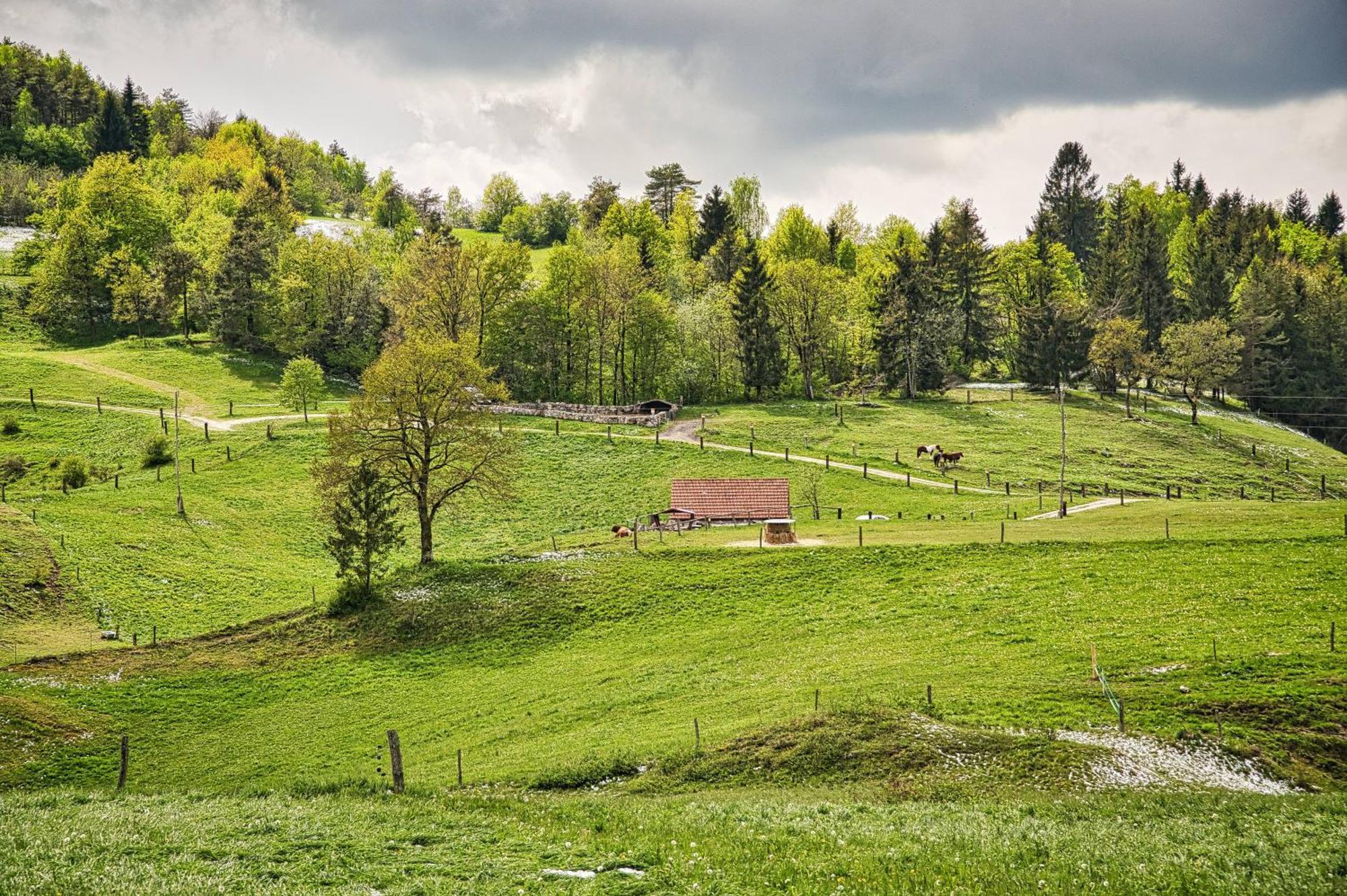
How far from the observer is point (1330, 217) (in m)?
172

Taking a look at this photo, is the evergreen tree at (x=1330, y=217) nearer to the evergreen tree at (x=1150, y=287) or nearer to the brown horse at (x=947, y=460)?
the evergreen tree at (x=1150, y=287)

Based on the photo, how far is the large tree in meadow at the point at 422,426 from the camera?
51.4 m

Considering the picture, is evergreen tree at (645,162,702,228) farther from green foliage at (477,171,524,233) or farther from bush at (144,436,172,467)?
bush at (144,436,172,467)

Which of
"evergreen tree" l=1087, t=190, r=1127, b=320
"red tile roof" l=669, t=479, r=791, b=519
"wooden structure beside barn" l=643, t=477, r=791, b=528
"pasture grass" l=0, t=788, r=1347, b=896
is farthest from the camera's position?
"evergreen tree" l=1087, t=190, r=1127, b=320

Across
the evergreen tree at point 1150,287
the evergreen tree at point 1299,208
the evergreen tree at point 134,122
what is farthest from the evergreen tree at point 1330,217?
the evergreen tree at point 134,122

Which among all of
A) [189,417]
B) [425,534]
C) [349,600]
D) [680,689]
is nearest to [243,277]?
[189,417]

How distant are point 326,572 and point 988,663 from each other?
142 ft

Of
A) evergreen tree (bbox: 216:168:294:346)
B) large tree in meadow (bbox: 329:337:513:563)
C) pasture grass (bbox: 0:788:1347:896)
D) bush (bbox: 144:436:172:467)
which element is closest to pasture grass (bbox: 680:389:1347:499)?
large tree in meadow (bbox: 329:337:513:563)

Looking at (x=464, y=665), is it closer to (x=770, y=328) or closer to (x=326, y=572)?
(x=326, y=572)

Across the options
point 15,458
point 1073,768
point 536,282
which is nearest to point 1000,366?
point 536,282

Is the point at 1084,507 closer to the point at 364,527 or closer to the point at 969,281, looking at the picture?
the point at 364,527

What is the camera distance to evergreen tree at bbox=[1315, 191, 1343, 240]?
561 ft

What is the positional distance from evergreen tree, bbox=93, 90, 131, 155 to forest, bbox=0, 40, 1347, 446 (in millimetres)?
30691

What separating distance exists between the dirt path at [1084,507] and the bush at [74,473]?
225ft
